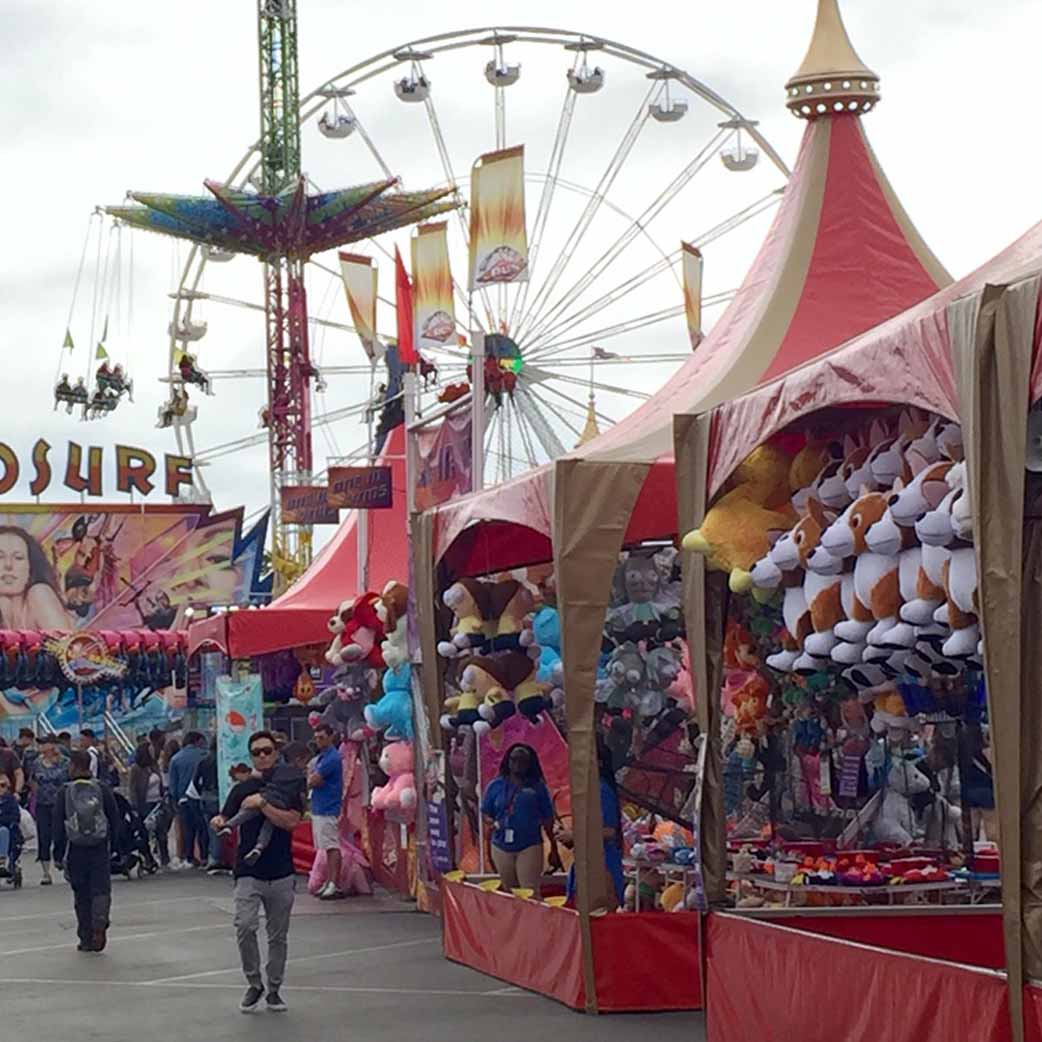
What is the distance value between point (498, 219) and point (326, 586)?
22.7 feet

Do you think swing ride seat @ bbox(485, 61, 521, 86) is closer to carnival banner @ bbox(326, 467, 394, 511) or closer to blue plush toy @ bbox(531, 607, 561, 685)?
carnival banner @ bbox(326, 467, 394, 511)

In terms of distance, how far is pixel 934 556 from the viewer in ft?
24.9

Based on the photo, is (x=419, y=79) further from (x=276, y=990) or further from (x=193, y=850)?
(x=276, y=990)

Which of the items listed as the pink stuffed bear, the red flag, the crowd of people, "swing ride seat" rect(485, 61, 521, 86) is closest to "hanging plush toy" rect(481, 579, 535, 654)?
the crowd of people

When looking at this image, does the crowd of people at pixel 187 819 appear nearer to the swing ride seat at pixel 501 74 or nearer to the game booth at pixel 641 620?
the game booth at pixel 641 620

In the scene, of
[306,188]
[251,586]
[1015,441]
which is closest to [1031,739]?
[1015,441]

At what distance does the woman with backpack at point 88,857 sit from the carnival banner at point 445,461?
10.4 feet

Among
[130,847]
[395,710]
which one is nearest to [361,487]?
[395,710]

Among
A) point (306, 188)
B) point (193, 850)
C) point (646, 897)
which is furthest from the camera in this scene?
point (306, 188)

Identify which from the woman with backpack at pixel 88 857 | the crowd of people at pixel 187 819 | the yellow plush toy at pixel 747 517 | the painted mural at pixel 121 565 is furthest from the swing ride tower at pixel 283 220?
the yellow plush toy at pixel 747 517

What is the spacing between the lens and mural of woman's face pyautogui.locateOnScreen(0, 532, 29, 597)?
4844 centimetres

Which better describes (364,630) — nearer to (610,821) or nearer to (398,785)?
(398,785)

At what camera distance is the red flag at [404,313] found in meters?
20.4

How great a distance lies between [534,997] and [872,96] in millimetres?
5804
